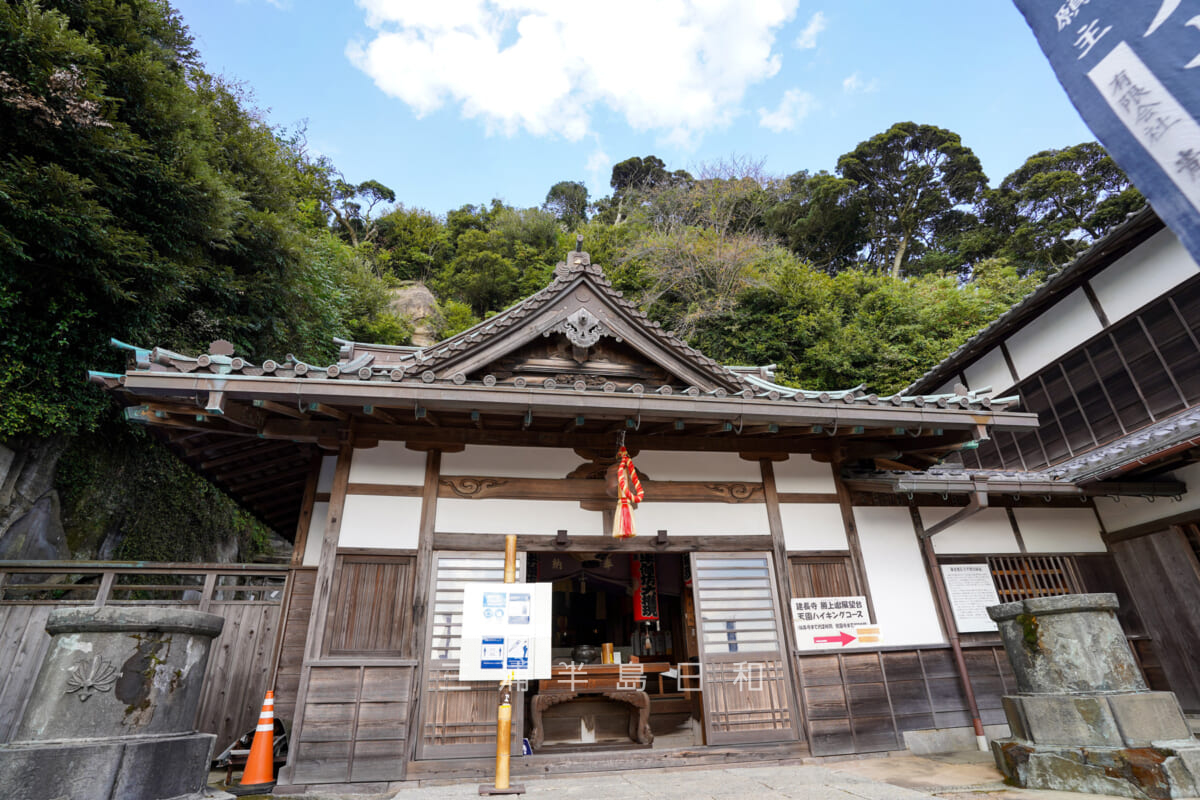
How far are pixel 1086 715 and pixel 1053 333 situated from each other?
8524mm

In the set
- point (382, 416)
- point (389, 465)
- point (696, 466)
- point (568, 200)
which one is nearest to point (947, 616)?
point (696, 466)

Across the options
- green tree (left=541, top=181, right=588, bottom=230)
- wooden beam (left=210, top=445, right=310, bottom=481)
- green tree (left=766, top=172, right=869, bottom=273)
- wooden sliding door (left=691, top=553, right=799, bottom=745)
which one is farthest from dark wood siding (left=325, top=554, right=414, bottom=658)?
green tree (left=541, top=181, right=588, bottom=230)

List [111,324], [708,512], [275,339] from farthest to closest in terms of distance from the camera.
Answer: [275,339] → [111,324] → [708,512]

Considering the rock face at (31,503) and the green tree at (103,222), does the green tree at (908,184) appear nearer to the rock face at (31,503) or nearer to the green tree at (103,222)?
the green tree at (103,222)

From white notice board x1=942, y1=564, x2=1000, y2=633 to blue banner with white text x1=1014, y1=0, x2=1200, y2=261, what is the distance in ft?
22.2

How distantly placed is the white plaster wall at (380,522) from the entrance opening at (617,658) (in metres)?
2.48

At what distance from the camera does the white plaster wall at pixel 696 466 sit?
738 cm

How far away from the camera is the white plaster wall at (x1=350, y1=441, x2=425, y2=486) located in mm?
6707

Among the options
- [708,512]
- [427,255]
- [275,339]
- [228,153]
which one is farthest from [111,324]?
[427,255]

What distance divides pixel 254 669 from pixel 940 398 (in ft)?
28.8

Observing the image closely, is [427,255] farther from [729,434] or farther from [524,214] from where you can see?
[729,434]

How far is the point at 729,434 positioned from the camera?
24.7 feet

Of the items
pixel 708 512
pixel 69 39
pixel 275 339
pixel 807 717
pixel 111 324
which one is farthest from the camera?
pixel 275 339

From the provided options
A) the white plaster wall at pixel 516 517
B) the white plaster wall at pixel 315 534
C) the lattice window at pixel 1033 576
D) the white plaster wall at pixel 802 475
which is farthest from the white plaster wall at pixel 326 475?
the lattice window at pixel 1033 576
